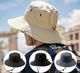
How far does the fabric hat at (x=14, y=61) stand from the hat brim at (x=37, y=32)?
0.40ft

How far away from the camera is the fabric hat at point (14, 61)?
0.67 meters

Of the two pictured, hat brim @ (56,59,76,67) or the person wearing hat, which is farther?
the person wearing hat

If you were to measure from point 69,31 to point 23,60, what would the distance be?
22.3 m

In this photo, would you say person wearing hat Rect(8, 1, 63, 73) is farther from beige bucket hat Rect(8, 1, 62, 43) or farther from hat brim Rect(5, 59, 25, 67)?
hat brim Rect(5, 59, 25, 67)

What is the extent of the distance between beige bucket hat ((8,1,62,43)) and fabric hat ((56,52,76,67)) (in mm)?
143

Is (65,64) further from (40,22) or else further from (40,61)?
(40,22)

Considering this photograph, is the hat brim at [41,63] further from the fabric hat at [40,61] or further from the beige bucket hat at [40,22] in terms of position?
the beige bucket hat at [40,22]

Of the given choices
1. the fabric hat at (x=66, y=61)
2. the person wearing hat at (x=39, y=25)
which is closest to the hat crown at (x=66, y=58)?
the fabric hat at (x=66, y=61)

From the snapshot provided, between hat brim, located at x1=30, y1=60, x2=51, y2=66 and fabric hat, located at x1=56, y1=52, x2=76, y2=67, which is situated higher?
fabric hat, located at x1=56, y1=52, x2=76, y2=67

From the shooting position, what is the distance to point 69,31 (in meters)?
22.9

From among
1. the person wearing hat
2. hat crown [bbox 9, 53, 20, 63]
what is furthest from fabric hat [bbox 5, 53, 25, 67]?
the person wearing hat

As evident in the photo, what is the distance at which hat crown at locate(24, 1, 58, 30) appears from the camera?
82cm

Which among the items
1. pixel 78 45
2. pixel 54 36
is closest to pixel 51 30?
pixel 54 36

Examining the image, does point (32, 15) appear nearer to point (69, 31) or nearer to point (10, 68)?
point (10, 68)
